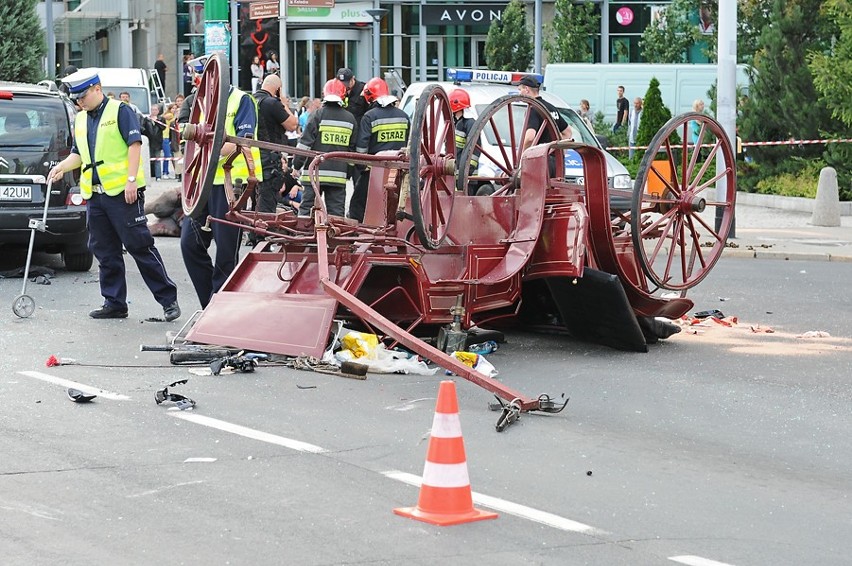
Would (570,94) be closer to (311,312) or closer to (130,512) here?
(311,312)

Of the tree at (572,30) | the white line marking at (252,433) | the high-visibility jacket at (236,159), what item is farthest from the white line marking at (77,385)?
the tree at (572,30)

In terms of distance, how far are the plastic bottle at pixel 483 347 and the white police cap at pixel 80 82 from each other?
363 centimetres

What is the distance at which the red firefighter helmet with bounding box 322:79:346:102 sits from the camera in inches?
528

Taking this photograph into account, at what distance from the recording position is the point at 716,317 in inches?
455

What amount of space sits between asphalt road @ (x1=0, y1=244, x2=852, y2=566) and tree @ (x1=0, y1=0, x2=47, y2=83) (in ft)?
69.4

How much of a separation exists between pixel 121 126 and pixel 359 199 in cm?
346

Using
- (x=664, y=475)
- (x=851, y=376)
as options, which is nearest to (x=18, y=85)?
(x=851, y=376)

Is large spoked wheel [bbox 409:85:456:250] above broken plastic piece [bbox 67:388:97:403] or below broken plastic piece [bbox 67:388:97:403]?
above

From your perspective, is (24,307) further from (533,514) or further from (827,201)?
(827,201)

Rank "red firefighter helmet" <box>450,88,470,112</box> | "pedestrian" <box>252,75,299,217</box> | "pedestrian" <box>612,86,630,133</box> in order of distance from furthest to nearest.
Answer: "pedestrian" <box>612,86,630,133</box>
"pedestrian" <box>252,75,299,217</box>
"red firefighter helmet" <box>450,88,470,112</box>

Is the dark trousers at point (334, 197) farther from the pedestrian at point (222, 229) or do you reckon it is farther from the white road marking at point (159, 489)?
the white road marking at point (159, 489)

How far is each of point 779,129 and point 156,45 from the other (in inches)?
1188

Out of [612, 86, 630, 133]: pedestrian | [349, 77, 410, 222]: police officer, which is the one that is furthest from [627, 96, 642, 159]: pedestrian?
[349, 77, 410, 222]: police officer

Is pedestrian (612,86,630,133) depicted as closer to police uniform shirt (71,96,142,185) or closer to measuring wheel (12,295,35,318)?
police uniform shirt (71,96,142,185)
